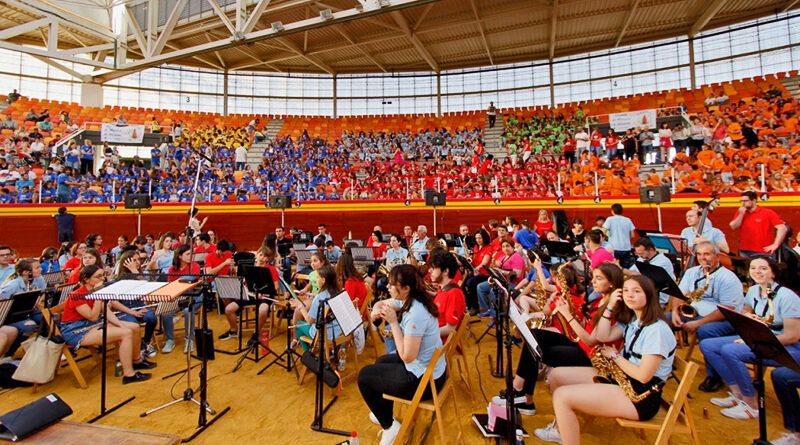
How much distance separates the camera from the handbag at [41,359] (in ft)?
14.4

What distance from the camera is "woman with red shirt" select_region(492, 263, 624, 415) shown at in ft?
11.1

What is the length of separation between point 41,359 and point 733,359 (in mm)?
7332

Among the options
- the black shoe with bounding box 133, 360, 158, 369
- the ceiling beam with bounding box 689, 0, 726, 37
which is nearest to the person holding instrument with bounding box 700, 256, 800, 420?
the black shoe with bounding box 133, 360, 158, 369

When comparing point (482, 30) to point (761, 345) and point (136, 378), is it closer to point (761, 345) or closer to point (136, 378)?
point (761, 345)

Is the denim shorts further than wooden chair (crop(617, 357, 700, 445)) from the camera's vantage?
Yes

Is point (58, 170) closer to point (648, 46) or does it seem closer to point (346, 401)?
point (346, 401)

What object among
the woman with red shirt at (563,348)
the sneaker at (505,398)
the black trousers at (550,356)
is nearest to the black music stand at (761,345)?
the woman with red shirt at (563,348)

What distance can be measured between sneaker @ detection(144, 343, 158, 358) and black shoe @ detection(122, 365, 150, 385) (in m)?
0.80

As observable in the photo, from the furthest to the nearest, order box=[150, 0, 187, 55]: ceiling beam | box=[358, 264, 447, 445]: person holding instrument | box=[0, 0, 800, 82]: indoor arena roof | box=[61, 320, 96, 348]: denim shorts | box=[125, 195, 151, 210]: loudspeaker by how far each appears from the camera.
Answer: box=[0, 0, 800, 82]: indoor arena roof, box=[150, 0, 187, 55]: ceiling beam, box=[125, 195, 151, 210]: loudspeaker, box=[61, 320, 96, 348]: denim shorts, box=[358, 264, 447, 445]: person holding instrument

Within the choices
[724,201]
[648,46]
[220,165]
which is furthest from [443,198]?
[648,46]

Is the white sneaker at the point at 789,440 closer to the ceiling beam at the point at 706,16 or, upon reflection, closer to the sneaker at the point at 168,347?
the sneaker at the point at 168,347

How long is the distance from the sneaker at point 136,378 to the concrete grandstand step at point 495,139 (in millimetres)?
19050

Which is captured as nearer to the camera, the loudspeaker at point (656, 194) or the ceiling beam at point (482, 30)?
the loudspeaker at point (656, 194)

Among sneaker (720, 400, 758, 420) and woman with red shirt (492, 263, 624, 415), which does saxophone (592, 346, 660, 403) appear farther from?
sneaker (720, 400, 758, 420)
